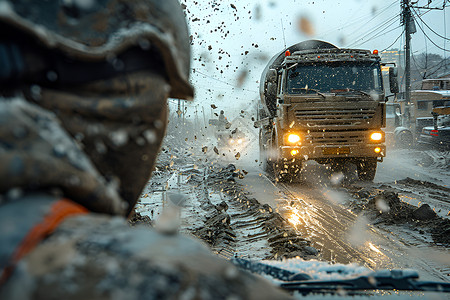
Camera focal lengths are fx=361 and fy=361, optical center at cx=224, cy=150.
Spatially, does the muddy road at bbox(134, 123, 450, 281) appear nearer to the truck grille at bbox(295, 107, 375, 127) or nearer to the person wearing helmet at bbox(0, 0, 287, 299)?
the person wearing helmet at bbox(0, 0, 287, 299)

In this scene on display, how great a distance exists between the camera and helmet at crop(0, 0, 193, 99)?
3.51ft

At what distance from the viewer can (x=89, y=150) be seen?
1.30 m

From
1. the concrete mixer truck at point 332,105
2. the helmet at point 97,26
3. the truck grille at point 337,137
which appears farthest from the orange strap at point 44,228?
the truck grille at point 337,137

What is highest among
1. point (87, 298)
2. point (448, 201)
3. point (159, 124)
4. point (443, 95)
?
point (443, 95)

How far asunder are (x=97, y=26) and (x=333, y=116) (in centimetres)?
773

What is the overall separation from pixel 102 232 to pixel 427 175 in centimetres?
1182

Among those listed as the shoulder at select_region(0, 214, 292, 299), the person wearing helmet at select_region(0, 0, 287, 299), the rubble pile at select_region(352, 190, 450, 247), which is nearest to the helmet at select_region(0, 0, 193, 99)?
the person wearing helmet at select_region(0, 0, 287, 299)

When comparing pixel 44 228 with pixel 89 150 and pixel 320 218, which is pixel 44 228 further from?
A: pixel 320 218

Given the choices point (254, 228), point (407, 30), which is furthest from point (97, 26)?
point (407, 30)

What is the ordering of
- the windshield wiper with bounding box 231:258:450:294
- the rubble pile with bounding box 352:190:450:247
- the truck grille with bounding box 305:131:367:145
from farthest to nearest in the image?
the truck grille with bounding box 305:131:367:145 < the rubble pile with bounding box 352:190:450:247 < the windshield wiper with bounding box 231:258:450:294

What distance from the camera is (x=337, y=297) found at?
144 centimetres

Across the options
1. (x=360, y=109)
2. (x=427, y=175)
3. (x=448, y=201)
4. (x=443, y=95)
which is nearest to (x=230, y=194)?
(x=360, y=109)

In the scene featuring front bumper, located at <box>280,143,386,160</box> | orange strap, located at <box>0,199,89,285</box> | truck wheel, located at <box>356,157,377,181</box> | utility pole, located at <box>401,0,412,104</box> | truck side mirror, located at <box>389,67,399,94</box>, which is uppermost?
utility pole, located at <box>401,0,412,104</box>

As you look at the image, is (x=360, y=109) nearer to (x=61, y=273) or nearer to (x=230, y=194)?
(x=230, y=194)
